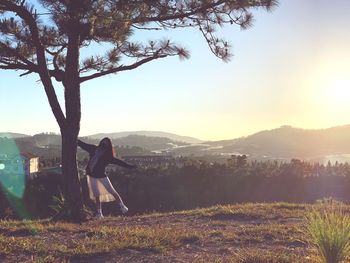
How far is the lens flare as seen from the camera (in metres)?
46.6

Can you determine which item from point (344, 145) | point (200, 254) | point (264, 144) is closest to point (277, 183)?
point (200, 254)

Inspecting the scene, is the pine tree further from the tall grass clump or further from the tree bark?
the tall grass clump

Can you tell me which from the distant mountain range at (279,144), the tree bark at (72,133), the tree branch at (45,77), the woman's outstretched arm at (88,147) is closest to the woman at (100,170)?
the woman's outstretched arm at (88,147)

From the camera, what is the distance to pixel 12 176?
197 ft

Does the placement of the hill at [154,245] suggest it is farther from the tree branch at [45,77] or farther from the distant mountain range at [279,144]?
the distant mountain range at [279,144]

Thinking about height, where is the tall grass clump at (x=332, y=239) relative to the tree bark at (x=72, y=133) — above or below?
below

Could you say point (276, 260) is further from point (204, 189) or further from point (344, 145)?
point (344, 145)

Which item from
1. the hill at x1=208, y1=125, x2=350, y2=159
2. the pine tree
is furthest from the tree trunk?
the hill at x1=208, y1=125, x2=350, y2=159

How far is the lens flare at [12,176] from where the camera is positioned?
46.6m

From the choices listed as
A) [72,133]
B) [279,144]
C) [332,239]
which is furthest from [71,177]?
[279,144]

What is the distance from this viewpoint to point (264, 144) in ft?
482

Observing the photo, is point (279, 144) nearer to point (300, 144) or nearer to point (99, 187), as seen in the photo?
point (300, 144)

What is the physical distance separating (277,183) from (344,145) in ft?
283

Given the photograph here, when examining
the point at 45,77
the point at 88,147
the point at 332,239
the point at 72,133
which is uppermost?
the point at 45,77
